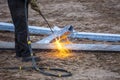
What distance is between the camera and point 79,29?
10609mm

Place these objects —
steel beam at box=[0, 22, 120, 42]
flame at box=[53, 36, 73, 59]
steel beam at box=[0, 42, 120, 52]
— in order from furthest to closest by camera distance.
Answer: steel beam at box=[0, 22, 120, 42]
steel beam at box=[0, 42, 120, 52]
flame at box=[53, 36, 73, 59]

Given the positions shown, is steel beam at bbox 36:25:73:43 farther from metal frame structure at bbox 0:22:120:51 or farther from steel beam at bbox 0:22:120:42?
steel beam at bbox 0:22:120:42

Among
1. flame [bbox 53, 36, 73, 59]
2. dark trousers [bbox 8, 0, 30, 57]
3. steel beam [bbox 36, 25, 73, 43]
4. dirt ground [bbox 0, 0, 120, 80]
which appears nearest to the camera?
dirt ground [bbox 0, 0, 120, 80]

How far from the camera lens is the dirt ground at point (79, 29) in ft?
22.9

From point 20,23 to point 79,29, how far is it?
3.16 meters

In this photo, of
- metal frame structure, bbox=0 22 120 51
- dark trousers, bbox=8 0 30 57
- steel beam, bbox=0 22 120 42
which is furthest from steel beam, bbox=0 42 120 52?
steel beam, bbox=0 22 120 42

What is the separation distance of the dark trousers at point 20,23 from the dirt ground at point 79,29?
0.26 metres

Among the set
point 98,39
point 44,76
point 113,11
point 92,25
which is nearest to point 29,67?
point 44,76

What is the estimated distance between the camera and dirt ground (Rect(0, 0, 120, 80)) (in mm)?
6992

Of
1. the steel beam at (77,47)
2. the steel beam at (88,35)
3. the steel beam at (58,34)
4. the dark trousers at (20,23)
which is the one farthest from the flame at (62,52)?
the steel beam at (88,35)

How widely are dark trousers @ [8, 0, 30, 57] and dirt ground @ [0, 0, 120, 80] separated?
259 mm

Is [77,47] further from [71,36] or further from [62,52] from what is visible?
[71,36]

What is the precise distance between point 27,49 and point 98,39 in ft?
7.18

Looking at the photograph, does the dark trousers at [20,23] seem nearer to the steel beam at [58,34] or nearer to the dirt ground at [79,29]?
the dirt ground at [79,29]
